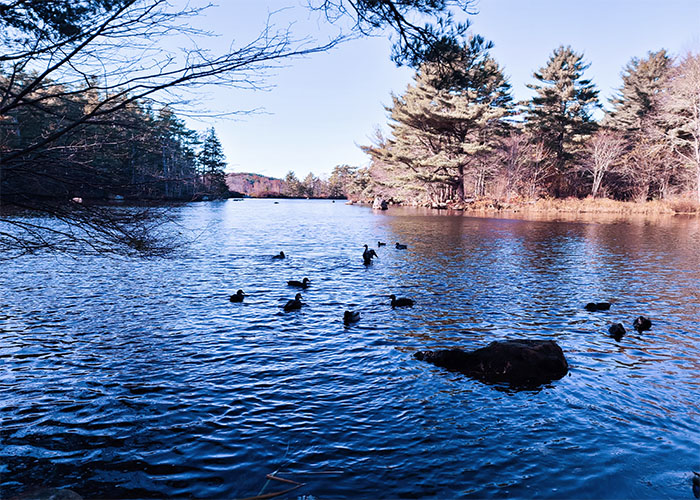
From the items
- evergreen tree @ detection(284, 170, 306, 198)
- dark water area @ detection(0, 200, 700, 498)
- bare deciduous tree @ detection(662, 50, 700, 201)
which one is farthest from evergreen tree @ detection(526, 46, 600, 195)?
evergreen tree @ detection(284, 170, 306, 198)

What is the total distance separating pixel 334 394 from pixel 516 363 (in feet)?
9.87

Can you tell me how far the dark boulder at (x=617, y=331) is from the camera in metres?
8.79

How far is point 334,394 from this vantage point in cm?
639

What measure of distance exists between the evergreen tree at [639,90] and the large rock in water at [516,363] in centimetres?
5521

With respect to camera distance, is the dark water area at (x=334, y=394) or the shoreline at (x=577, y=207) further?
the shoreline at (x=577, y=207)

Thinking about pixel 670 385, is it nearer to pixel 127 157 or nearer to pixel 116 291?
pixel 127 157

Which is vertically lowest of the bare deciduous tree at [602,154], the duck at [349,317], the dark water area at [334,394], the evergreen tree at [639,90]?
the dark water area at [334,394]

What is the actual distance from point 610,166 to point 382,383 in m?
53.5

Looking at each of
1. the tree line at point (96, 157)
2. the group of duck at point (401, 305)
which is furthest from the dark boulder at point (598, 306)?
the tree line at point (96, 157)

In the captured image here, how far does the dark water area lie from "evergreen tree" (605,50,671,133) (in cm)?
5072

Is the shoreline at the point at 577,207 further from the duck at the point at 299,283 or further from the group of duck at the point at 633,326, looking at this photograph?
the group of duck at the point at 633,326

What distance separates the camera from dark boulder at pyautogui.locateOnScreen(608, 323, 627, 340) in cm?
879

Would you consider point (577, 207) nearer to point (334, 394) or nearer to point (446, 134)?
point (446, 134)

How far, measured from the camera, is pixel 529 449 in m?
5.08
